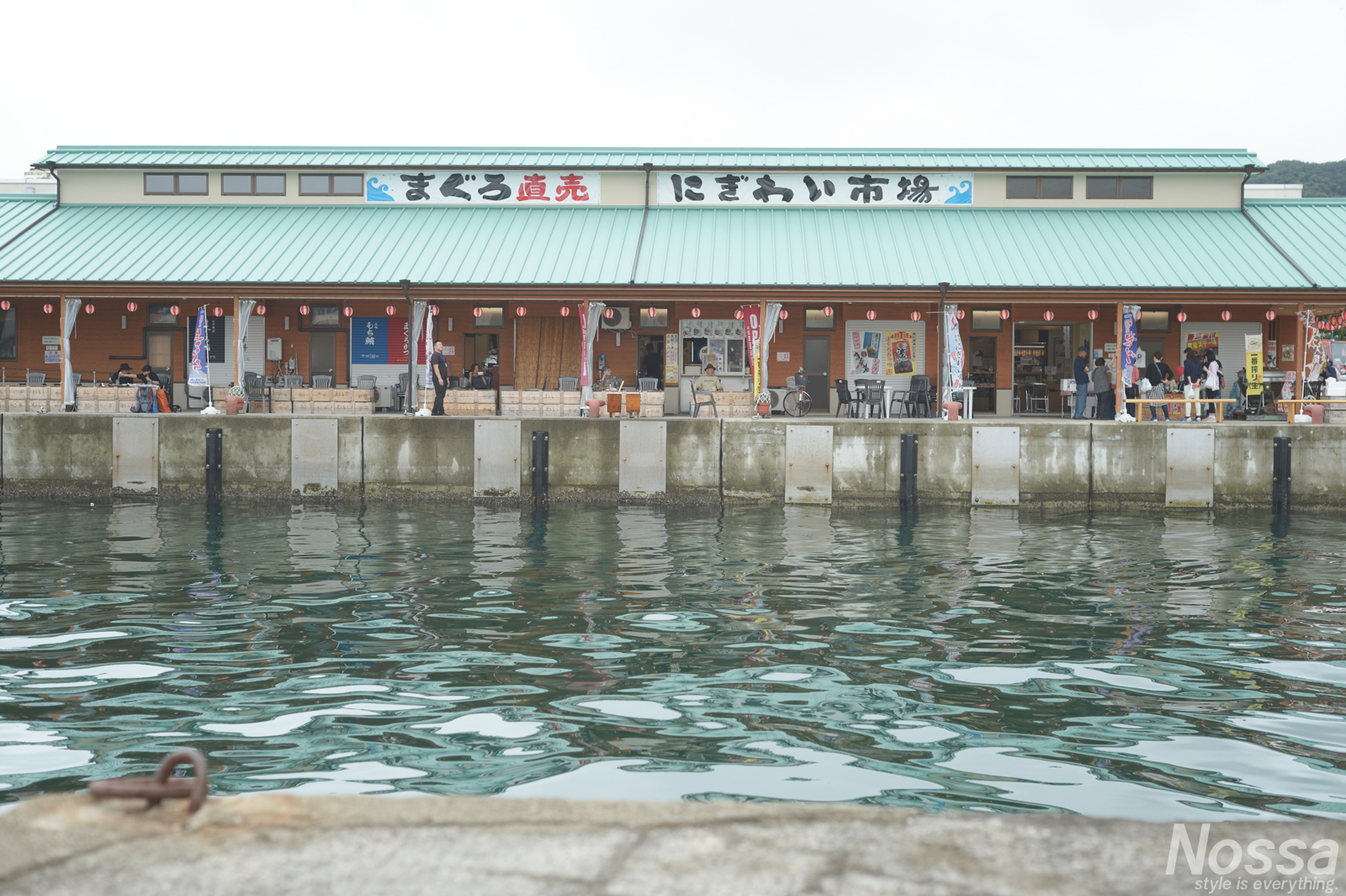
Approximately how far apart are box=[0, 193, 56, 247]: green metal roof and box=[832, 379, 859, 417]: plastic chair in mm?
21547

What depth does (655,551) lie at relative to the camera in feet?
53.0

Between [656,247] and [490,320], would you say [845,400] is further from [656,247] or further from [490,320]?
[490,320]

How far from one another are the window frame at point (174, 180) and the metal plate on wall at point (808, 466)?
1893cm

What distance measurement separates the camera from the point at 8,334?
29.0 metres

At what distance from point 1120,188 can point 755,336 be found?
1157cm

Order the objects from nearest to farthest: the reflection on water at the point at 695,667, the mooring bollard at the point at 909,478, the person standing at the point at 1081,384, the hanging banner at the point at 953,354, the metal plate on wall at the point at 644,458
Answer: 1. the reflection on water at the point at 695,667
2. the mooring bollard at the point at 909,478
3. the metal plate on wall at the point at 644,458
4. the hanging banner at the point at 953,354
5. the person standing at the point at 1081,384

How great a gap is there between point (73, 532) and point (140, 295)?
10.5 meters

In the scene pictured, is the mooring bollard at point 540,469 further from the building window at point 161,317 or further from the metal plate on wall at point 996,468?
the building window at point 161,317

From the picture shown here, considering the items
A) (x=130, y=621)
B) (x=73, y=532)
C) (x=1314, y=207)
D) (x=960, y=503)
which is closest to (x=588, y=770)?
(x=130, y=621)

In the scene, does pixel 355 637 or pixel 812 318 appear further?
pixel 812 318

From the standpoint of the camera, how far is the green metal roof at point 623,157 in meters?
29.3

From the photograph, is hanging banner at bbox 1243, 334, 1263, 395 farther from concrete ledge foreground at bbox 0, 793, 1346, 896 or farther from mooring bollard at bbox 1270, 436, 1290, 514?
concrete ledge foreground at bbox 0, 793, 1346, 896

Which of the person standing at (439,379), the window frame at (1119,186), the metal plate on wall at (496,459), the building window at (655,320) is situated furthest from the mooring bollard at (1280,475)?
the person standing at (439,379)

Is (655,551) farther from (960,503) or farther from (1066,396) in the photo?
(1066,396)
